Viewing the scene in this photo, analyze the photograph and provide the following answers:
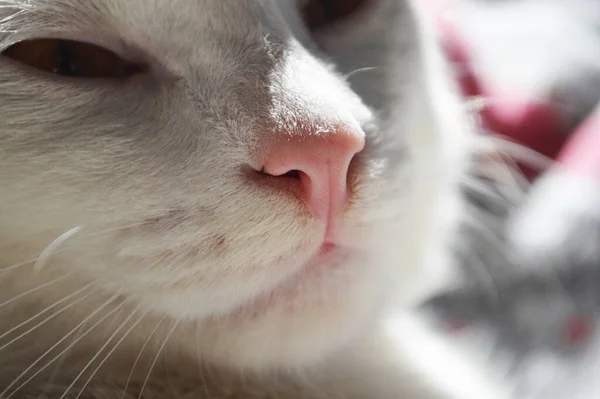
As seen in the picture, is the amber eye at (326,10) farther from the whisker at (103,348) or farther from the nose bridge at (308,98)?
the whisker at (103,348)

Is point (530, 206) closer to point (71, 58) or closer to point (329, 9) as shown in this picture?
point (329, 9)

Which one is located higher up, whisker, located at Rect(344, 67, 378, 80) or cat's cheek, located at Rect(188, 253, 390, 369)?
whisker, located at Rect(344, 67, 378, 80)

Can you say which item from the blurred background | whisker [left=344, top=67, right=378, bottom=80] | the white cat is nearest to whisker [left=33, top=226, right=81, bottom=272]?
the white cat

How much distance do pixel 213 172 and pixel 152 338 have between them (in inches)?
6.6

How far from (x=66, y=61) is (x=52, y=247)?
0.15m

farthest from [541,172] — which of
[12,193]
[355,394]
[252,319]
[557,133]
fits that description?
[12,193]

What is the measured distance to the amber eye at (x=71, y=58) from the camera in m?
0.53

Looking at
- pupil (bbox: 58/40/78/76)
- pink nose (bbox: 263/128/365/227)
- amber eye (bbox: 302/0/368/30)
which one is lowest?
pink nose (bbox: 263/128/365/227)

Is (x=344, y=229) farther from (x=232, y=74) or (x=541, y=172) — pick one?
(x=541, y=172)

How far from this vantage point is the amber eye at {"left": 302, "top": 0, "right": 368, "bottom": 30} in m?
0.67

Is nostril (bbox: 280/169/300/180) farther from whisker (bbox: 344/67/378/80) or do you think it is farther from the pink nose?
whisker (bbox: 344/67/378/80)

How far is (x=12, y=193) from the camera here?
52 centimetres

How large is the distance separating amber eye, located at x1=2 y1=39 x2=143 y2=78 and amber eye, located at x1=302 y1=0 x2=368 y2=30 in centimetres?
19

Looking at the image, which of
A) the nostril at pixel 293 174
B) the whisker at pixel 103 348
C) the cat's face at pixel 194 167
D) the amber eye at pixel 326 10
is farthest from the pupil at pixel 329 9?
the whisker at pixel 103 348
